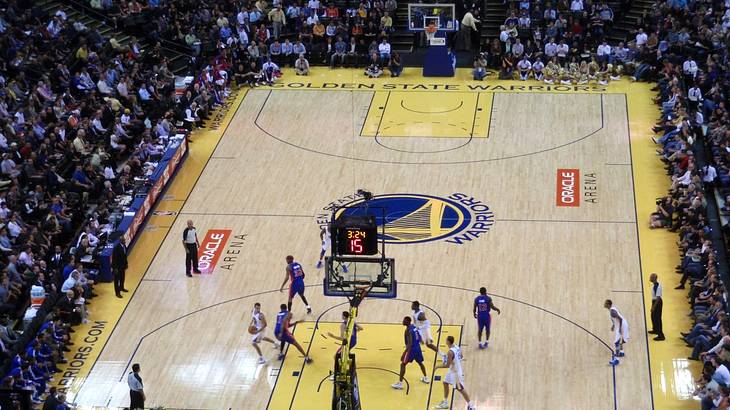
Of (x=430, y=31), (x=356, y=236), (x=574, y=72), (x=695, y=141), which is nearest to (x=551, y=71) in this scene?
(x=574, y=72)

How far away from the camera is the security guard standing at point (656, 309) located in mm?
29995

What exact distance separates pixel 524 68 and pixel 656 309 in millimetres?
19757

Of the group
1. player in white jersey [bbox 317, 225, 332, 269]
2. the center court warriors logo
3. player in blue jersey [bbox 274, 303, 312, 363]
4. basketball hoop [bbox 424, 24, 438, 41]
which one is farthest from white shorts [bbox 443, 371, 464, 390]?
basketball hoop [bbox 424, 24, 438, 41]

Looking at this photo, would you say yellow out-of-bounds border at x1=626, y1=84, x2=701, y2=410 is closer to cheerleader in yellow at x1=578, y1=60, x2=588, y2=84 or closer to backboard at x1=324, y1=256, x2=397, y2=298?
cheerleader in yellow at x1=578, y1=60, x2=588, y2=84

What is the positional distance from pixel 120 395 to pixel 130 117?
15382 millimetres

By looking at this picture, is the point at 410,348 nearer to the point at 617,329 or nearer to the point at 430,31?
the point at 617,329

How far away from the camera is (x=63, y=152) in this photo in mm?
39250

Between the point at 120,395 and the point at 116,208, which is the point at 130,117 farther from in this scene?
the point at 120,395

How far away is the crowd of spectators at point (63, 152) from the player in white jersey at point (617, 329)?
39.0 ft

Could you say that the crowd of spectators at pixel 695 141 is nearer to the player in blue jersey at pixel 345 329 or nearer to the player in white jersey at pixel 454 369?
the player in white jersey at pixel 454 369

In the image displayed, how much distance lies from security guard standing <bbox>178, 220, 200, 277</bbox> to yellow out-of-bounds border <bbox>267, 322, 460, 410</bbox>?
4054mm

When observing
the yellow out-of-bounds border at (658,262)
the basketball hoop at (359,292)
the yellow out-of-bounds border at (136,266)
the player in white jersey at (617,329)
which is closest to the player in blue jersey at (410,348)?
the basketball hoop at (359,292)

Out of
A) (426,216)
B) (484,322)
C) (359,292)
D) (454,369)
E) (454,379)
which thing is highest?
(359,292)

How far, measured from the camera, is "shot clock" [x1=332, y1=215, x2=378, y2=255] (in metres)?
26.6
